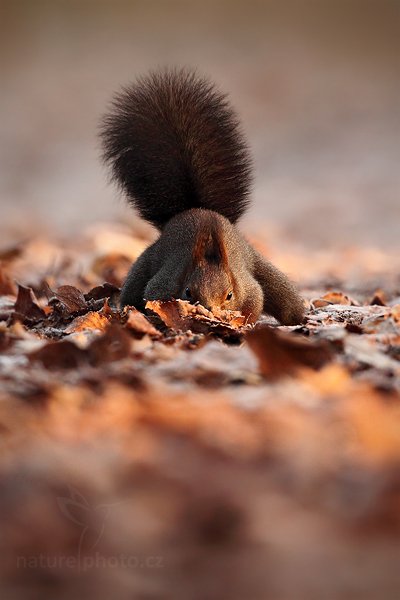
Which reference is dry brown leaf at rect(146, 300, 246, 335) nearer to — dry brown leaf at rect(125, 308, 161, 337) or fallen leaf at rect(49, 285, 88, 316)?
dry brown leaf at rect(125, 308, 161, 337)

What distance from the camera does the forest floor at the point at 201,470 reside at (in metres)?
1.55

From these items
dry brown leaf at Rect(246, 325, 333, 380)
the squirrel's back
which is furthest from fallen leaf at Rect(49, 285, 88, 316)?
dry brown leaf at Rect(246, 325, 333, 380)

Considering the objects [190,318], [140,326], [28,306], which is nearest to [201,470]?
[140,326]

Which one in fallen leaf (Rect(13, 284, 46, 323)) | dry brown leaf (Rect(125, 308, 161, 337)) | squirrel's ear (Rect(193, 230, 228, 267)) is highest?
squirrel's ear (Rect(193, 230, 228, 267))

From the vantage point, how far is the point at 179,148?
17.9 ft

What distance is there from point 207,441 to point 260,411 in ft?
0.87

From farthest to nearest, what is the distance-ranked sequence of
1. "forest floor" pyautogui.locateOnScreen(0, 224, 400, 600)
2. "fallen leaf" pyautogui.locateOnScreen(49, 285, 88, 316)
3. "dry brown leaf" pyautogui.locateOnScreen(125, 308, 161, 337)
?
"fallen leaf" pyautogui.locateOnScreen(49, 285, 88, 316) → "dry brown leaf" pyautogui.locateOnScreen(125, 308, 161, 337) → "forest floor" pyautogui.locateOnScreen(0, 224, 400, 600)

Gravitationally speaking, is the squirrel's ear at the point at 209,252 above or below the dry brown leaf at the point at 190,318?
above

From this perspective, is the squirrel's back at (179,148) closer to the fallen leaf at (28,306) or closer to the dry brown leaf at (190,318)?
the fallen leaf at (28,306)

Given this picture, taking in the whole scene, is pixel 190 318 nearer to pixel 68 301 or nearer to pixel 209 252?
pixel 209 252

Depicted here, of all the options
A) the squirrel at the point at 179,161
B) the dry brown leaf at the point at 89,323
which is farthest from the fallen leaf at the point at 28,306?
the squirrel at the point at 179,161

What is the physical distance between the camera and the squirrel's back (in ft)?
17.8

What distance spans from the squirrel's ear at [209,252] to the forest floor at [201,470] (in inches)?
65.8

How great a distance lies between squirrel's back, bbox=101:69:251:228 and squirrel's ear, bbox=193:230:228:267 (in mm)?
843
